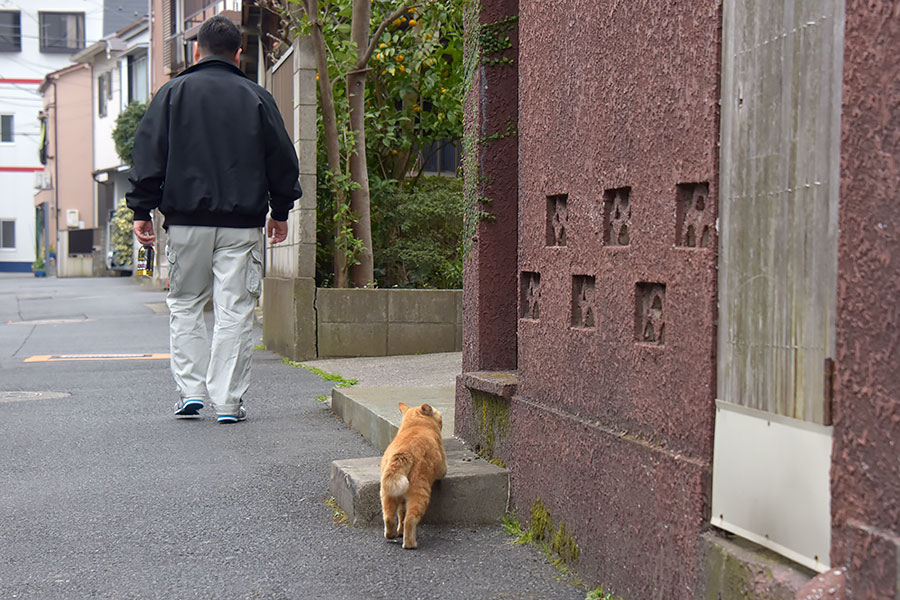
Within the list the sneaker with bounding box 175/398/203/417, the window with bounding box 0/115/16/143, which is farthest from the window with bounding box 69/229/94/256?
the sneaker with bounding box 175/398/203/417

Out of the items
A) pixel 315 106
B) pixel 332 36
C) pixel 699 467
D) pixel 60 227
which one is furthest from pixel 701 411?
pixel 60 227

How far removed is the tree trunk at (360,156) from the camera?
9320 mm

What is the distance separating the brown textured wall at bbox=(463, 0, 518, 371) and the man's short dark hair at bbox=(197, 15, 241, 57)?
2.21 metres

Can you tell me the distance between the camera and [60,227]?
1681 inches

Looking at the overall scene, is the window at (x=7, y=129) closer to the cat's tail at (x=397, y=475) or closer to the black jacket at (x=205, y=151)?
the black jacket at (x=205, y=151)

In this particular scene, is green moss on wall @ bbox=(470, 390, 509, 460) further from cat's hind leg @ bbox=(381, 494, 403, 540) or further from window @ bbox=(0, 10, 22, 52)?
window @ bbox=(0, 10, 22, 52)

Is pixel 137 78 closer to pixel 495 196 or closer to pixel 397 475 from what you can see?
pixel 495 196

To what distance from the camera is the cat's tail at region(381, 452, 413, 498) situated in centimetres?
355

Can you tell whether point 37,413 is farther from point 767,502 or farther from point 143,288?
point 143,288

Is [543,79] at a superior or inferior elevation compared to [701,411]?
superior

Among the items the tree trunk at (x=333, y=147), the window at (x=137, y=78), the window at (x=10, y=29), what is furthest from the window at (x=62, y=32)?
the tree trunk at (x=333, y=147)

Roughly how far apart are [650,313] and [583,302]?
435mm

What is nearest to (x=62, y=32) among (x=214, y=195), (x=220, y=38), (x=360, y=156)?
(x=360, y=156)

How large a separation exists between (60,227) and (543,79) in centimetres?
4205
